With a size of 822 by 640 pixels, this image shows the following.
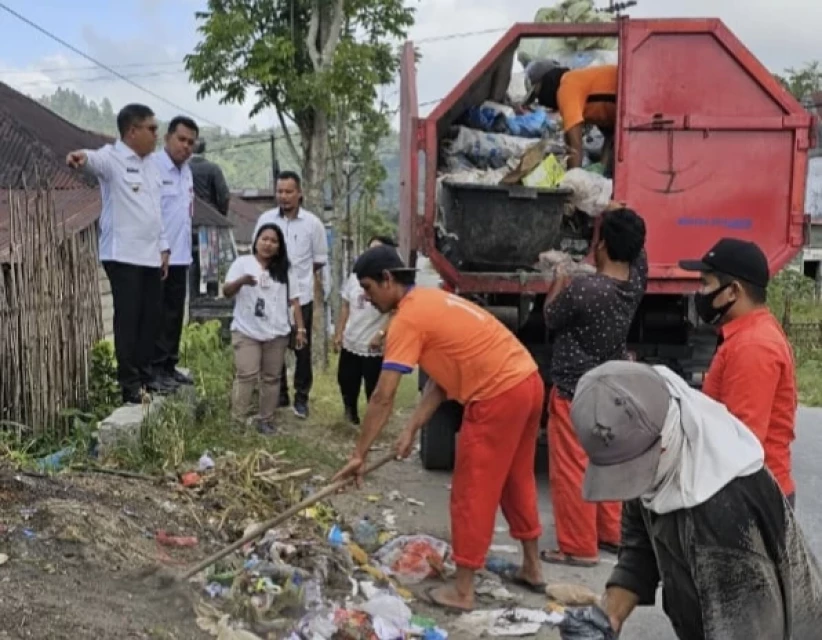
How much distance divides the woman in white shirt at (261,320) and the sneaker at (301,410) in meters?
0.55

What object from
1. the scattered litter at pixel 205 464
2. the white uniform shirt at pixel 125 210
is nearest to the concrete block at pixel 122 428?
the scattered litter at pixel 205 464

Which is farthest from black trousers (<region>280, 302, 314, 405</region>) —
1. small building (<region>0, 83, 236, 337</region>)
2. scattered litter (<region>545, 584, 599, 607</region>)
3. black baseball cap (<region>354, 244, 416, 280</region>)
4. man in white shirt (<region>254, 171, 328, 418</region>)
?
scattered litter (<region>545, 584, 599, 607</region>)

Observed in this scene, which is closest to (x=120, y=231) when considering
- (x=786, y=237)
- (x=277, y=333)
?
(x=277, y=333)

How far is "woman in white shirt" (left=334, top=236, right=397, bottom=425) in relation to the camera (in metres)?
7.16

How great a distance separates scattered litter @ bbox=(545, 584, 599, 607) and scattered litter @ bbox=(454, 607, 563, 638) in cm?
16

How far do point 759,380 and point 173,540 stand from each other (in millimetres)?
2527

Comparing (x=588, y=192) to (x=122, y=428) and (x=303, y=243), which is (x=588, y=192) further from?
(x=122, y=428)

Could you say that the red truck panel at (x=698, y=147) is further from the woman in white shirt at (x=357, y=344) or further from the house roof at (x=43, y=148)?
the house roof at (x=43, y=148)

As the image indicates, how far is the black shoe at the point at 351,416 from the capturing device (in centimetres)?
735

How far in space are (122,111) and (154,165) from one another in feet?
1.20

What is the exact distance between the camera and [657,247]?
226 inches

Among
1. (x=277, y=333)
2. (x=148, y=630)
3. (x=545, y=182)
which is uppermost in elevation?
(x=545, y=182)

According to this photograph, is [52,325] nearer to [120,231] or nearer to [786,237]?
[120,231]

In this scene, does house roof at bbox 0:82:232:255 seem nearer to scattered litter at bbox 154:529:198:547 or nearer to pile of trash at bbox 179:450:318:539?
pile of trash at bbox 179:450:318:539
